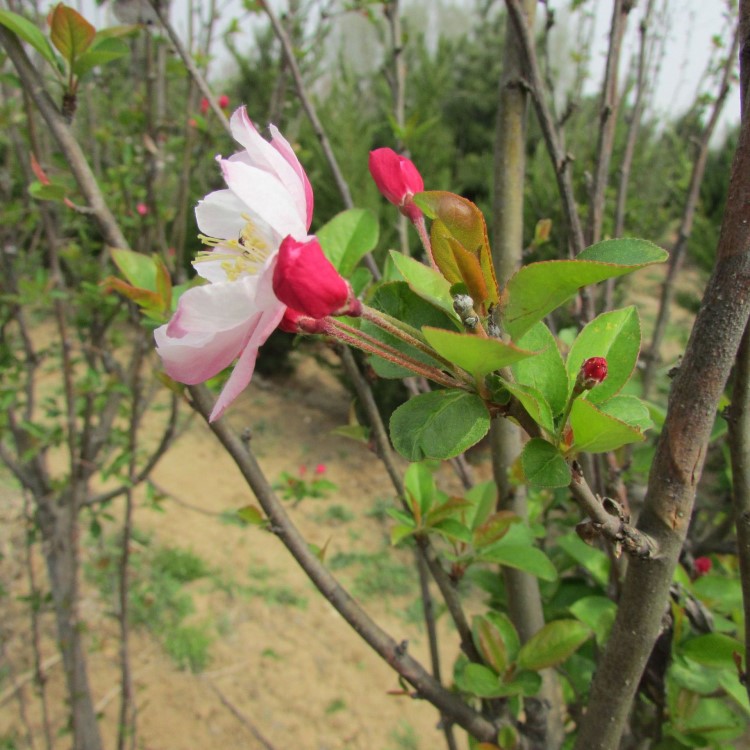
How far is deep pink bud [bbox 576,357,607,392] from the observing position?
41 cm

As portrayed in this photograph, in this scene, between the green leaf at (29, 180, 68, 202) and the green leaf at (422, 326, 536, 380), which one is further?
the green leaf at (29, 180, 68, 202)

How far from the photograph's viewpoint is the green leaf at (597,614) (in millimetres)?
863

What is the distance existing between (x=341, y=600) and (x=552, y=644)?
0.27 m

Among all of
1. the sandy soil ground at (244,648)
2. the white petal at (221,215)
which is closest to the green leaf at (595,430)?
the white petal at (221,215)

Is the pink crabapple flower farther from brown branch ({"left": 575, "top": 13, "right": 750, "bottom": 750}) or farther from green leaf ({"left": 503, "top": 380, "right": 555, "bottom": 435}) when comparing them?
brown branch ({"left": 575, "top": 13, "right": 750, "bottom": 750})

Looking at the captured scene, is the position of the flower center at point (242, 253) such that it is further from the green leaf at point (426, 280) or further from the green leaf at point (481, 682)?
the green leaf at point (481, 682)

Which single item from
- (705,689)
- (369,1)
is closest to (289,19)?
(369,1)

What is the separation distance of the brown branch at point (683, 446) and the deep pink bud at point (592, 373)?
0.25ft

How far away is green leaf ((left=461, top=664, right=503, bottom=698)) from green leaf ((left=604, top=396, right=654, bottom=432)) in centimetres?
44

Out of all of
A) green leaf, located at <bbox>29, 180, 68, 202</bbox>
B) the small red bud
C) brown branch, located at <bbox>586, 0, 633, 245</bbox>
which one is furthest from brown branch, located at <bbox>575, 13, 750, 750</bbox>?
green leaf, located at <bbox>29, 180, 68, 202</bbox>

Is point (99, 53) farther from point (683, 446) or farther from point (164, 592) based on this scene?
point (164, 592)

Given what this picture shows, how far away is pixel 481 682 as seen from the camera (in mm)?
777

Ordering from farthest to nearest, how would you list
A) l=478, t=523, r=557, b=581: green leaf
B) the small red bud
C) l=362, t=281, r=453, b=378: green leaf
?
the small red bud
l=478, t=523, r=557, b=581: green leaf
l=362, t=281, r=453, b=378: green leaf

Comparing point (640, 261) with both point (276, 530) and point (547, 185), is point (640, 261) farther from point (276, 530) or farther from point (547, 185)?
point (547, 185)
